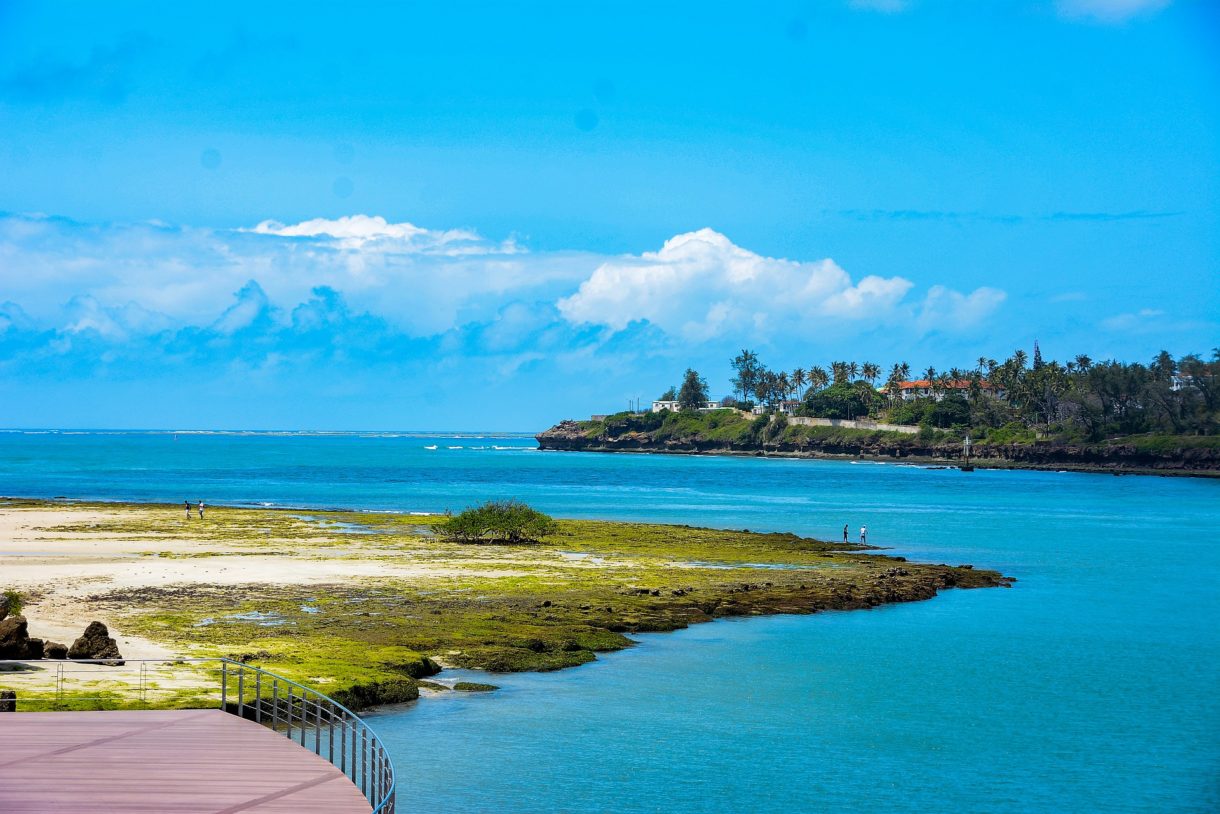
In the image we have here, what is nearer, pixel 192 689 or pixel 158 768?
pixel 158 768

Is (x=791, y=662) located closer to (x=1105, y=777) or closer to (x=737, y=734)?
(x=737, y=734)

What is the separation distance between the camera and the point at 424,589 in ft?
159

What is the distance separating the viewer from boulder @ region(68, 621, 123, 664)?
29656 millimetres

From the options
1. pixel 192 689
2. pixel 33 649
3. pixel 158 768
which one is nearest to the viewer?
pixel 158 768

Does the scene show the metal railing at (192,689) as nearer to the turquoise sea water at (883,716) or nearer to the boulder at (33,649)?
the boulder at (33,649)

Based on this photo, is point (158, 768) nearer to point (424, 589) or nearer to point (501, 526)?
point (424, 589)

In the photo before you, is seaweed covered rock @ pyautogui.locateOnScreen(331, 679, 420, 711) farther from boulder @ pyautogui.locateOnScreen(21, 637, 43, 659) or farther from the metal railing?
boulder @ pyautogui.locateOnScreen(21, 637, 43, 659)

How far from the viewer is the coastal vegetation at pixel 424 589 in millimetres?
35000

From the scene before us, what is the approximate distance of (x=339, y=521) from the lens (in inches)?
3319

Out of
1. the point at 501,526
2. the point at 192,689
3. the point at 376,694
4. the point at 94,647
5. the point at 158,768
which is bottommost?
the point at 376,694

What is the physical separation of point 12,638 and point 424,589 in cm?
2122

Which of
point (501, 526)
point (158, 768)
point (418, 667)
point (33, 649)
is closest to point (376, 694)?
point (418, 667)

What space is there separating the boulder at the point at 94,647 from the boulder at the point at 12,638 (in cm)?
142

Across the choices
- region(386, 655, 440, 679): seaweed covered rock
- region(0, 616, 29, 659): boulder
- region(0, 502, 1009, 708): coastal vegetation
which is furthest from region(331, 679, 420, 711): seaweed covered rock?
region(0, 616, 29, 659): boulder
